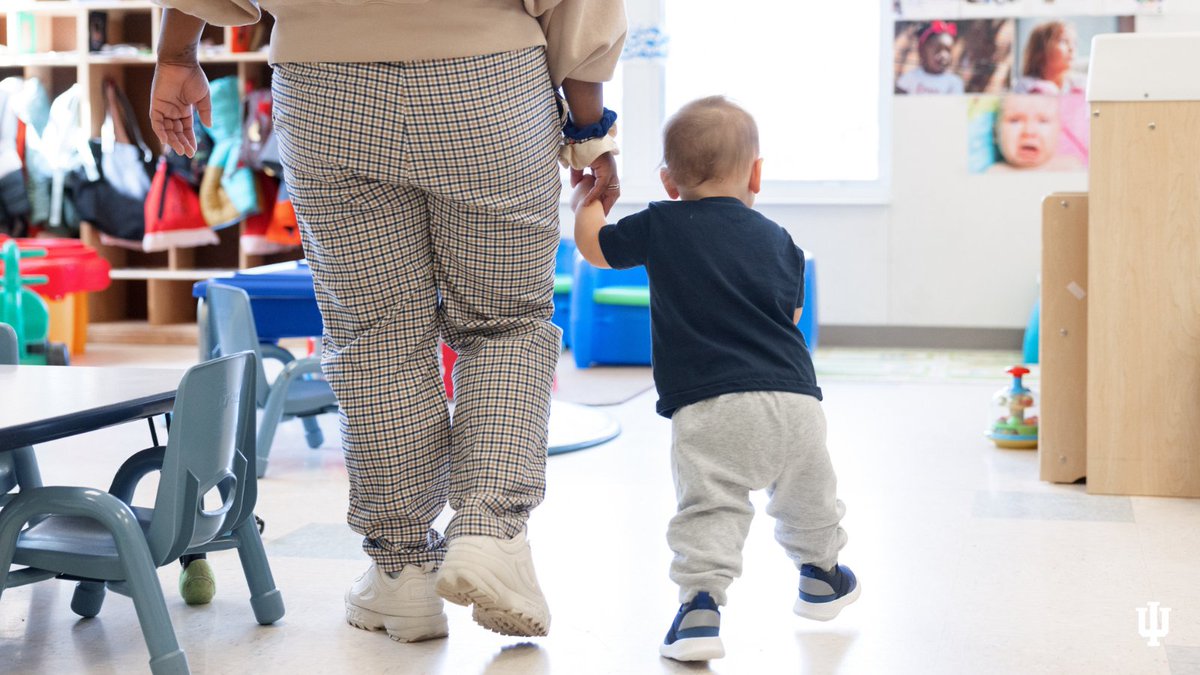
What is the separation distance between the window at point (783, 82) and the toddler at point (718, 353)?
3.72 meters

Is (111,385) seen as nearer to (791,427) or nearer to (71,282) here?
(791,427)

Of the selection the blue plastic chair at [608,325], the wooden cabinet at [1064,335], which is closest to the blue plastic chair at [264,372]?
the wooden cabinet at [1064,335]

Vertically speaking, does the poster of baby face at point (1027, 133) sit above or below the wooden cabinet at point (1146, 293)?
above

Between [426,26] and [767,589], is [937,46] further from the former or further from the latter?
[426,26]

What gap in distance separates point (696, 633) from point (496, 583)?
0.89ft

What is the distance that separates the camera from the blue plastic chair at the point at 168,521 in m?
1.46

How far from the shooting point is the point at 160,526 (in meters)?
1.51

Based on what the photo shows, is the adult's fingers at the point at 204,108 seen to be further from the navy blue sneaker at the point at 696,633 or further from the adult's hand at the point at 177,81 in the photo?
the navy blue sneaker at the point at 696,633

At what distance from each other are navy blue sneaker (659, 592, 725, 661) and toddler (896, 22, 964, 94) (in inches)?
154

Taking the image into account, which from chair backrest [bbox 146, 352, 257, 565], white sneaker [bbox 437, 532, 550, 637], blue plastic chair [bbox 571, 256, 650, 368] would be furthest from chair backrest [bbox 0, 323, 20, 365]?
blue plastic chair [bbox 571, 256, 650, 368]

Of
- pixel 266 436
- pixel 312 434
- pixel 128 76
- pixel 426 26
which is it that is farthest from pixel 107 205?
pixel 426 26

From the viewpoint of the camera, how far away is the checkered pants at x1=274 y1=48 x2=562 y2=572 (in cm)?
147

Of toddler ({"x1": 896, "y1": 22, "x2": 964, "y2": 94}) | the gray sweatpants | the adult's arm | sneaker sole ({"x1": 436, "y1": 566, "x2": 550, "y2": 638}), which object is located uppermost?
toddler ({"x1": 896, "y1": 22, "x2": 964, "y2": 94})

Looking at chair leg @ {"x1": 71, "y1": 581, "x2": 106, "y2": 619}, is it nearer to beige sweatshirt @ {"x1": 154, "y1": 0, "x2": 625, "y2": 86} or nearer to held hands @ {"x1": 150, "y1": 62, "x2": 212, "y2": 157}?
held hands @ {"x1": 150, "y1": 62, "x2": 212, "y2": 157}
